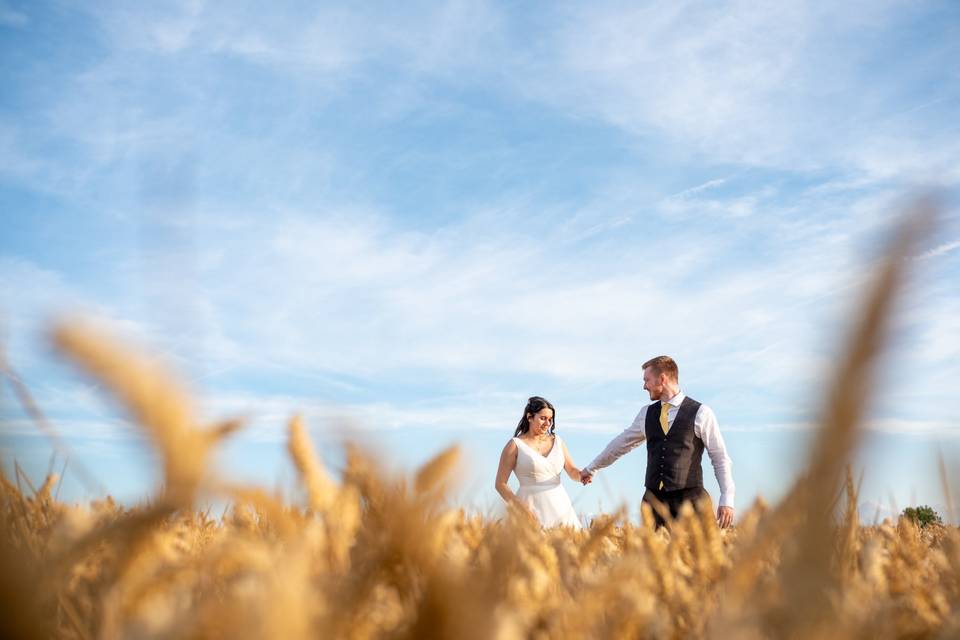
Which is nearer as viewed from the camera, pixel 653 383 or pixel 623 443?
pixel 653 383

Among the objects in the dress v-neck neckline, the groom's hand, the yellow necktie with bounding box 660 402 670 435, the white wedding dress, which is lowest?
the groom's hand

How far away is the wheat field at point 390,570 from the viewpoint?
1.74 feet

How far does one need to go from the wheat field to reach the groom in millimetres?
6068

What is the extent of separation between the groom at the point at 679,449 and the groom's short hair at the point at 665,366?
0.03ft

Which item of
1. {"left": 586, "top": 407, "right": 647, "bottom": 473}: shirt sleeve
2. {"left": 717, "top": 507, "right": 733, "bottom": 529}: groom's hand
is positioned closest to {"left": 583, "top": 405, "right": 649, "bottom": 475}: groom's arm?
{"left": 586, "top": 407, "right": 647, "bottom": 473}: shirt sleeve

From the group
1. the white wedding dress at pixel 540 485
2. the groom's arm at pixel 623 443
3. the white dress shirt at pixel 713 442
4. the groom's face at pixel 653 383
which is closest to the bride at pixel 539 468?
the white wedding dress at pixel 540 485

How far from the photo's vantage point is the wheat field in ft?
1.74

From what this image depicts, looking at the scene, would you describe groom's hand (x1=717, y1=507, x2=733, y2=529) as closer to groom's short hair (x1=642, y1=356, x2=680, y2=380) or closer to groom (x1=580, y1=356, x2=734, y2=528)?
groom (x1=580, y1=356, x2=734, y2=528)

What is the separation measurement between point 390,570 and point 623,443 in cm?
769

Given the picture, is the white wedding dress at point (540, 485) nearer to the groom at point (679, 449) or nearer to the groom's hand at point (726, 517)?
the groom at point (679, 449)

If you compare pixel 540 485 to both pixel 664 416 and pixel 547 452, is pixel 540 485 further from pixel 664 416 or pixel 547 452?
pixel 664 416

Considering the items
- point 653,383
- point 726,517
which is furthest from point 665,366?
point 726,517

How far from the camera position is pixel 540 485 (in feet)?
27.0

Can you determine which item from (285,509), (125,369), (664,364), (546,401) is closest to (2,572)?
(125,369)
